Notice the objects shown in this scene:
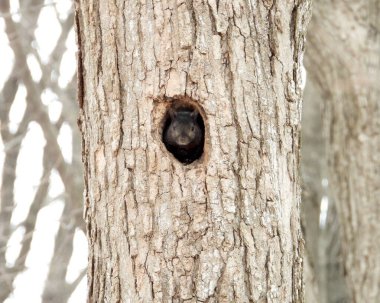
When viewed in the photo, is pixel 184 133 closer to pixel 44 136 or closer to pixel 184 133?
pixel 184 133

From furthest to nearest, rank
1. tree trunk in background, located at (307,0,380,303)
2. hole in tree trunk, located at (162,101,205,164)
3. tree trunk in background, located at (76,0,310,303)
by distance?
tree trunk in background, located at (307,0,380,303)
hole in tree trunk, located at (162,101,205,164)
tree trunk in background, located at (76,0,310,303)

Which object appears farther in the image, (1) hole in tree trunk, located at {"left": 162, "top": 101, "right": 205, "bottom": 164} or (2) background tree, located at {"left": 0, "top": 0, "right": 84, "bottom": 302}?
(2) background tree, located at {"left": 0, "top": 0, "right": 84, "bottom": 302}

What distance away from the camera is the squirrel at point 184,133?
3471 mm

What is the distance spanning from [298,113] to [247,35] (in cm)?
38

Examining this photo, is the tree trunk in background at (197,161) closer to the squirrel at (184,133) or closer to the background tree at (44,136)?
the squirrel at (184,133)

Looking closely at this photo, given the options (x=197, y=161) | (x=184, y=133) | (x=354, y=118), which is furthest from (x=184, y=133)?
(x=354, y=118)

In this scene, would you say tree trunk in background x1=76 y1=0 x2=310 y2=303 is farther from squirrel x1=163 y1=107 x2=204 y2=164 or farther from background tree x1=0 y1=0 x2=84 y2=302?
background tree x1=0 y1=0 x2=84 y2=302

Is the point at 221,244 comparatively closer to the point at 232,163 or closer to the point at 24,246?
the point at 232,163

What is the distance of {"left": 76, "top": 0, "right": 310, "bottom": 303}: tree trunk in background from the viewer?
2.94 metres

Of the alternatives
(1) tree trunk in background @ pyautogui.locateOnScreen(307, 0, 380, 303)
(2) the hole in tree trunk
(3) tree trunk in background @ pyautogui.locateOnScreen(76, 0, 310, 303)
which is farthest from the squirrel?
(1) tree trunk in background @ pyautogui.locateOnScreen(307, 0, 380, 303)

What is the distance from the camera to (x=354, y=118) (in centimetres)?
541

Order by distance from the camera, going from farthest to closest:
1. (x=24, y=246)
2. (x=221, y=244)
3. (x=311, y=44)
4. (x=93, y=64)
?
(x=24, y=246)
(x=311, y=44)
(x=93, y=64)
(x=221, y=244)

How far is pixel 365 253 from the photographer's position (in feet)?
18.1

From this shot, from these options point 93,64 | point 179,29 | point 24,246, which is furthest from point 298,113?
point 24,246
